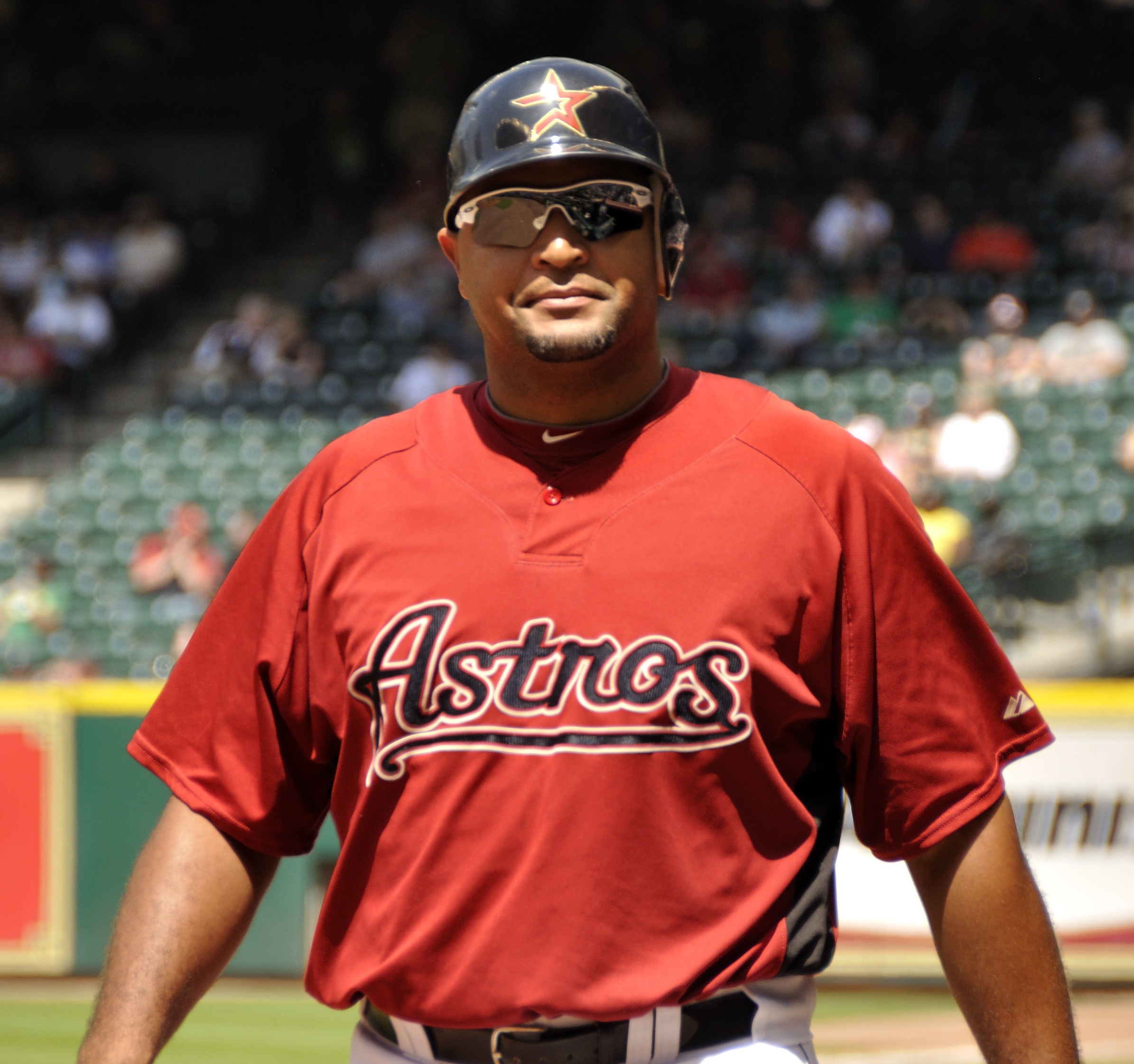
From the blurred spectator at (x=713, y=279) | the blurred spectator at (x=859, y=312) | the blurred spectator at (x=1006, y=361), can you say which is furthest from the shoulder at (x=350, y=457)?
the blurred spectator at (x=713, y=279)

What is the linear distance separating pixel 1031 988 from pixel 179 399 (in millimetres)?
11597

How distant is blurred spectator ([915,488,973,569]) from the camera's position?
25.6 feet

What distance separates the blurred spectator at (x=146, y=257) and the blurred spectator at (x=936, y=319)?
6.51 metres

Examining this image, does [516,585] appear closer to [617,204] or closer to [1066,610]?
[617,204]

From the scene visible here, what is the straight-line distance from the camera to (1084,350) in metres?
9.89

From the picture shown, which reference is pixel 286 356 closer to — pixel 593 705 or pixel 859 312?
pixel 859 312

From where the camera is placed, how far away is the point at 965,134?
44.2 ft

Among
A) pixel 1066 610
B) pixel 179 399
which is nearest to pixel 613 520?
pixel 1066 610

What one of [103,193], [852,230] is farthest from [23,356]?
[852,230]

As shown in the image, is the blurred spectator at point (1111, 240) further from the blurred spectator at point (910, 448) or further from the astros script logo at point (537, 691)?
the astros script logo at point (537, 691)

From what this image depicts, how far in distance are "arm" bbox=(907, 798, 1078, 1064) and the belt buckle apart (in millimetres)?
445

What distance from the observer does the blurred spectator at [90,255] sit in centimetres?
1343

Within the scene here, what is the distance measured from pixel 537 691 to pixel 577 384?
374 mm

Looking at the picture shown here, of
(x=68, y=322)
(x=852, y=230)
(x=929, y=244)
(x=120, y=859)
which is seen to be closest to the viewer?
(x=120, y=859)
